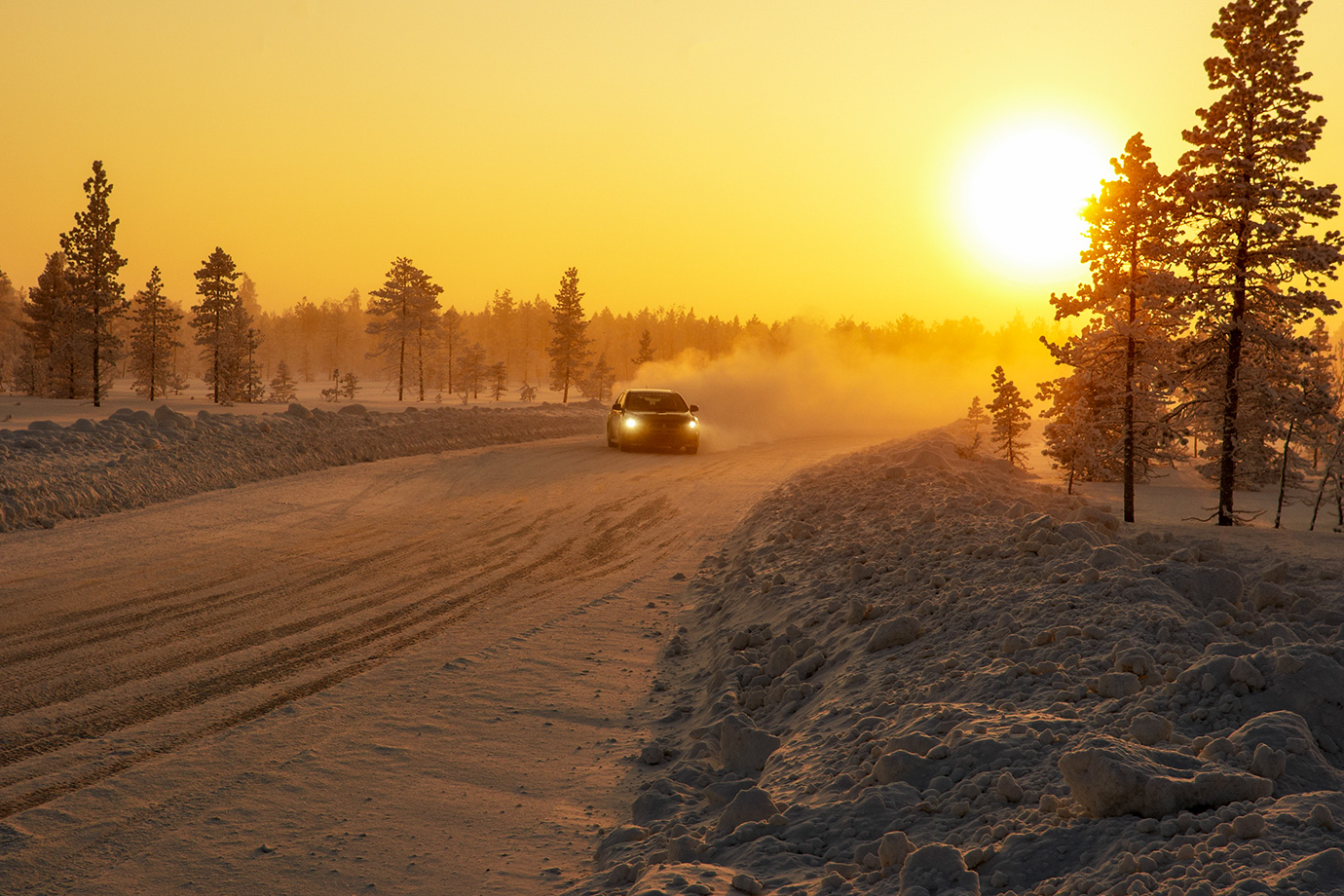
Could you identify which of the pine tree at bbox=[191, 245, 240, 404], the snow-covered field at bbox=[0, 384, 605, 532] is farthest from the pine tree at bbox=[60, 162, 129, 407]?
the snow-covered field at bbox=[0, 384, 605, 532]

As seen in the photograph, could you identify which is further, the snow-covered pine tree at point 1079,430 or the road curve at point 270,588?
the snow-covered pine tree at point 1079,430

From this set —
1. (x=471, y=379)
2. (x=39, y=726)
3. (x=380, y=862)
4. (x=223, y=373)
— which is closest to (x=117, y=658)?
(x=39, y=726)

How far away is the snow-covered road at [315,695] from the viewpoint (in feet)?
14.0

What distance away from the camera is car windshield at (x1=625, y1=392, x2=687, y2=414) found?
1014 inches

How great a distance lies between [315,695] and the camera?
6.30 m

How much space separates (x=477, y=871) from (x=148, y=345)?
7218 centimetres

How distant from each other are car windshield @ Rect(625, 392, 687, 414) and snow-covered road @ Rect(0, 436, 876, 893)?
1236cm

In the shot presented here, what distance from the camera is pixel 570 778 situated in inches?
208

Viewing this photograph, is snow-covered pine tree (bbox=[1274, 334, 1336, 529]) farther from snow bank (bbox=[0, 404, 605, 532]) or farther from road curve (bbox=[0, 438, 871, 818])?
snow bank (bbox=[0, 404, 605, 532])

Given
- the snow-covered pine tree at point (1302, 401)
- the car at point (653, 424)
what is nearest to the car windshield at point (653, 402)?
the car at point (653, 424)

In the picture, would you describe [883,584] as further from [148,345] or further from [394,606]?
[148,345]

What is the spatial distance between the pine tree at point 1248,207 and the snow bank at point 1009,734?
11.4 metres

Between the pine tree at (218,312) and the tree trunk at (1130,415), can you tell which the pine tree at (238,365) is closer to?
the pine tree at (218,312)

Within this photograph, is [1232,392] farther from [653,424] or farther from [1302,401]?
[653,424]
